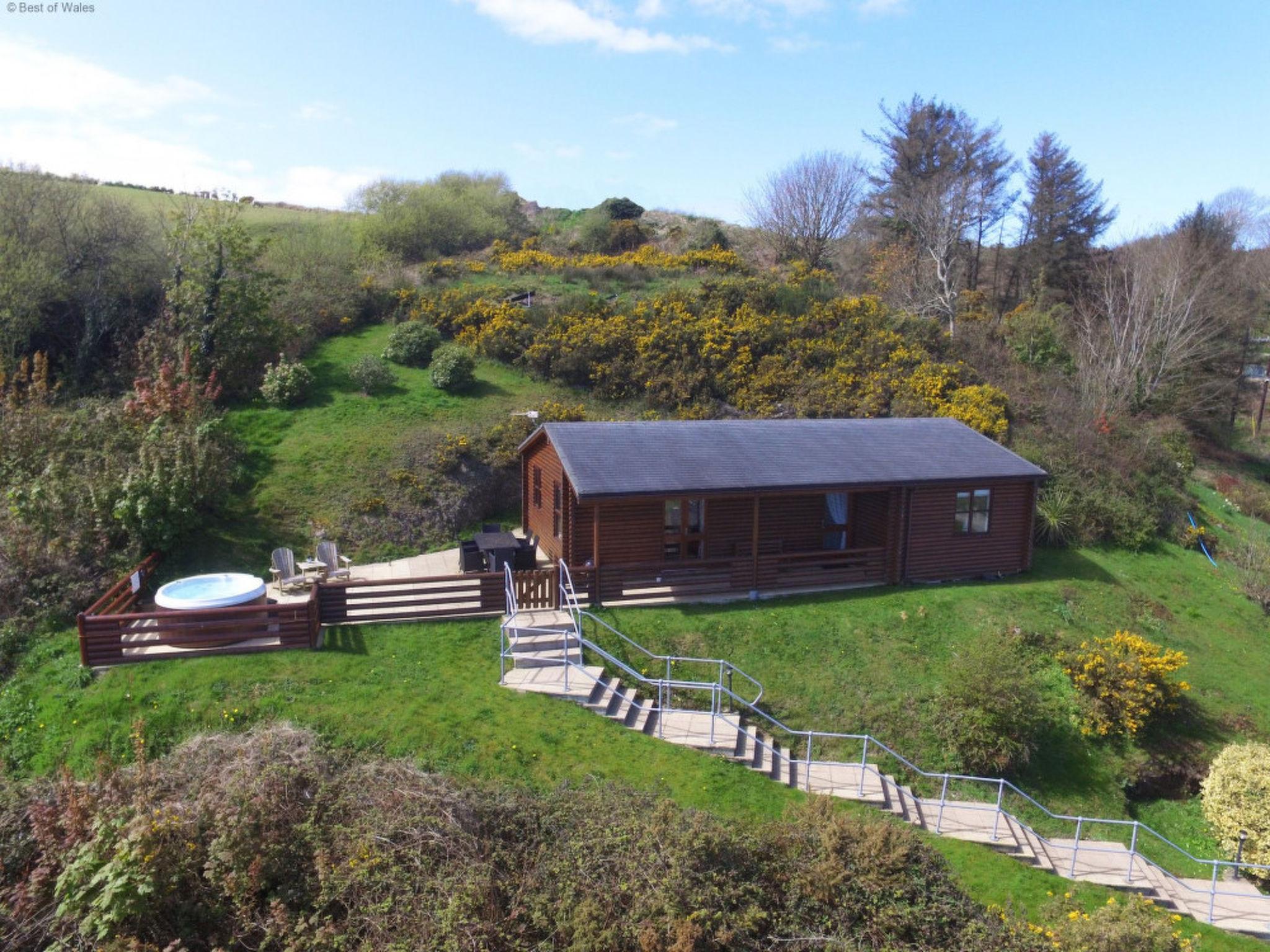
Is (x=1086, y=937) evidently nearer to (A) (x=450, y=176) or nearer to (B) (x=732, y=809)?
(B) (x=732, y=809)

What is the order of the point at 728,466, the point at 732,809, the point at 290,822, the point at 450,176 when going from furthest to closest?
the point at 450,176
the point at 728,466
the point at 732,809
the point at 290,822

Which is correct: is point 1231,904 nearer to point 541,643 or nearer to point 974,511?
point 974,511

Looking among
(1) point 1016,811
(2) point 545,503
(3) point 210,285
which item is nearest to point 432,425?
(2) point 545,503

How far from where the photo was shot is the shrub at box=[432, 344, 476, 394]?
26500mm

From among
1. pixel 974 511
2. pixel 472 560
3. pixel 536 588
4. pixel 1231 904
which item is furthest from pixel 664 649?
pixel 1231 904

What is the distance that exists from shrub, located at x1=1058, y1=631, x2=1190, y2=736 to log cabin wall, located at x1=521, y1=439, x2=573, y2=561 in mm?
10718

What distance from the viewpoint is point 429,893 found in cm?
832

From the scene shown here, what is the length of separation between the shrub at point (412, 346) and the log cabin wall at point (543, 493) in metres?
9.21

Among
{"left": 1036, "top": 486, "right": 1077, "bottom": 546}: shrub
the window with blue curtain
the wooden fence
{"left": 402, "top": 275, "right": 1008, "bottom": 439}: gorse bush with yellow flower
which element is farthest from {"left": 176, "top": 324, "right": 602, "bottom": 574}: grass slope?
{"left": 1036, "top": 486, "right": 1077, "bottom": 546}: shrub

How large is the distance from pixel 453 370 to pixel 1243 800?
2308 cm

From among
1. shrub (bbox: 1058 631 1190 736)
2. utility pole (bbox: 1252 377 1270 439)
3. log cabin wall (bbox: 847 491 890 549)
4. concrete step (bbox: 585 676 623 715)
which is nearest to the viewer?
concrete step (bbox: 585 676 623 715)

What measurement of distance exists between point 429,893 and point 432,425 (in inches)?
689

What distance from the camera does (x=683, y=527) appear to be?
58.9 ft

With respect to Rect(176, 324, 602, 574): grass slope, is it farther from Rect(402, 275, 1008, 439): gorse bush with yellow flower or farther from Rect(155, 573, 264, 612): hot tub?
Rect(155, 573, 264, 612): hot tub
